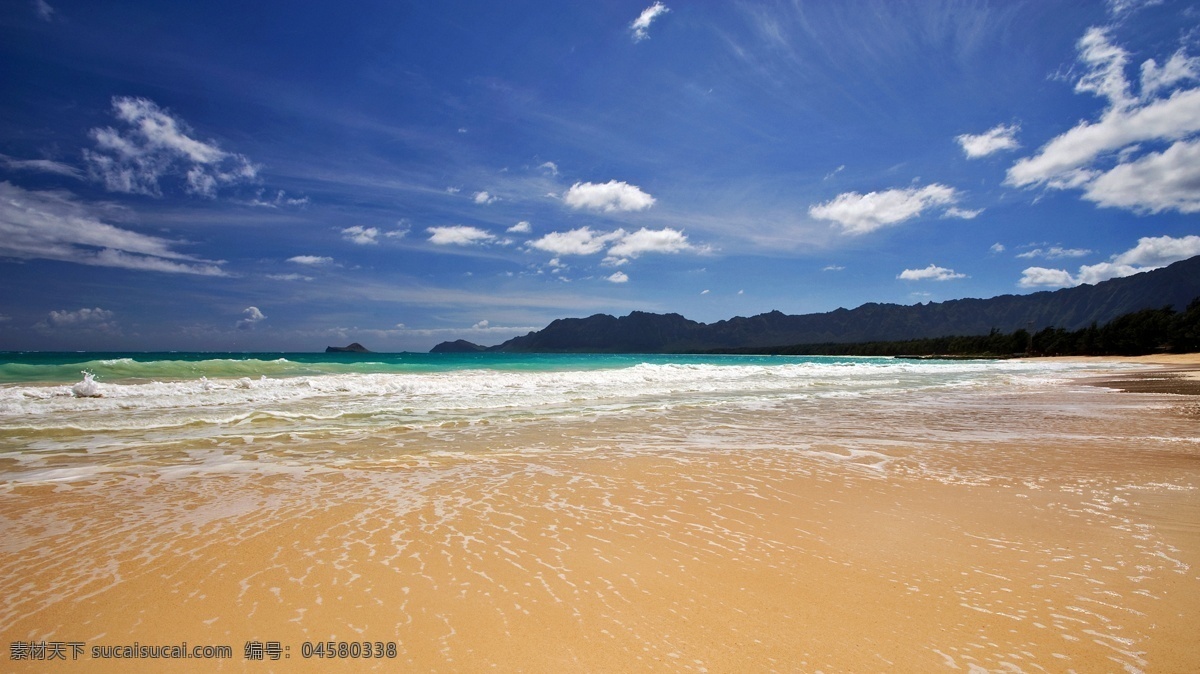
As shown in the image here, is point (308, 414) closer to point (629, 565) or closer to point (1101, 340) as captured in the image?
point (629, 565)

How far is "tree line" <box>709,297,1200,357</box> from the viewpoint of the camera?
2587 inches

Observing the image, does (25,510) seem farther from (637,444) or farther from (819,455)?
(819,455)

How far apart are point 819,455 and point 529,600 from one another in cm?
562

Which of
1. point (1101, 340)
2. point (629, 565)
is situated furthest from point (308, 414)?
point (1101, 340)

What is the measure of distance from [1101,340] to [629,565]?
331 feet

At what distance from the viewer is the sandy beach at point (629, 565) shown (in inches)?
98.4

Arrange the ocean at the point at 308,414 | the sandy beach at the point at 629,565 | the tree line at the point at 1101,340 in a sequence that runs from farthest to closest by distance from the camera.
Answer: the tree line at the point at 1101,340 < the ocean at the point at 308,414 < the sandy beach at the point at 629,565

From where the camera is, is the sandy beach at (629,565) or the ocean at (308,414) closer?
the sandy beach at (629,565)

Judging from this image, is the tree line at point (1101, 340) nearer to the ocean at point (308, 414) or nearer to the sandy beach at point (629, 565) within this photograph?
the ocean at point (308, 414)

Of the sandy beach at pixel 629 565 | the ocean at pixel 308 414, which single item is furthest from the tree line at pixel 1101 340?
the sandy beach at pixel 629 565

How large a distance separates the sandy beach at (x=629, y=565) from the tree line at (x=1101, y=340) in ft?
294

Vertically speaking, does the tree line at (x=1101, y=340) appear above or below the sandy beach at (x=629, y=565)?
above

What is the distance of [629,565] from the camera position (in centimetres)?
349

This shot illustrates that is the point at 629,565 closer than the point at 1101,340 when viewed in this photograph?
Yes
